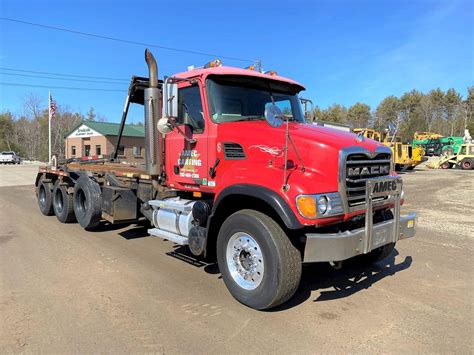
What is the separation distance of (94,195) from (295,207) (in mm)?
4918

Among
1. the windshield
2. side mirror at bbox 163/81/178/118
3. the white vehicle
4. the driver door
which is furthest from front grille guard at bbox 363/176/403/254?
the white vehicle

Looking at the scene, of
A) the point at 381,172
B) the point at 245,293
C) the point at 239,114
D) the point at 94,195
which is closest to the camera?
the point at 245,293

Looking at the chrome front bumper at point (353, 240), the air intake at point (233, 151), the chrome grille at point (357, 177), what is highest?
the air intake at point (233, 151)

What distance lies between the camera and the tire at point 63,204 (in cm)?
820

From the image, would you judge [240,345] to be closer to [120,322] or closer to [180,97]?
[120,322]

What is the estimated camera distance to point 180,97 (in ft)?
17.2

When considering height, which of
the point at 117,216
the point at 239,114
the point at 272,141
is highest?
the point at 239,114

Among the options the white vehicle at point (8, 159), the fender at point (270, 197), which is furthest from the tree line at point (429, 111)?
the fender at point (270, 197)

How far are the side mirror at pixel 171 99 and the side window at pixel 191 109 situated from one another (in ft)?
1.04

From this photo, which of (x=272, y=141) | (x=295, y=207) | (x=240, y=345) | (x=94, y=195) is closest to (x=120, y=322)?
(x=240, y=345)

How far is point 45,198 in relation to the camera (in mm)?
9547

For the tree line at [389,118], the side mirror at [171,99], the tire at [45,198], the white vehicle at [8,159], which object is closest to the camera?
the side mirror at [171,99]

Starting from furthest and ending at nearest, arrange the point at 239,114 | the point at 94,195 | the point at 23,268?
1. the point at 94,195
2. the point at 23,268
3. the point at 239,114

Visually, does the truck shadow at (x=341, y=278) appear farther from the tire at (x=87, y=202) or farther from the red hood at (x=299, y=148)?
the tire at (x=87, y=202)
